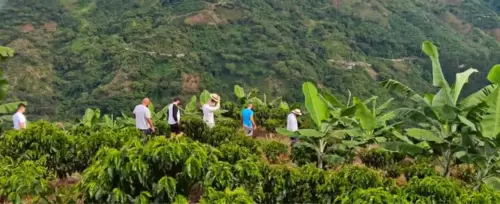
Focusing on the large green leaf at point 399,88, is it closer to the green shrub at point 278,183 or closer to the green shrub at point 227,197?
the green shrub at point 278,183

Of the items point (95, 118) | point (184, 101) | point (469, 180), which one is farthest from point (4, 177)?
point (184, 101)

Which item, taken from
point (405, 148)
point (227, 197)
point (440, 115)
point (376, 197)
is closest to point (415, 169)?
point (405, 148)

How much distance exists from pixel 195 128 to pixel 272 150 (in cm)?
216

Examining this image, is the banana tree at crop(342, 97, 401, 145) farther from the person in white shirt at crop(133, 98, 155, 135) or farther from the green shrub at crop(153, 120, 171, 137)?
the green shrub at crop(153, 120, 171, 137)

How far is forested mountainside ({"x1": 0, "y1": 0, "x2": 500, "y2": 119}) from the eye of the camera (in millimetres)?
58562

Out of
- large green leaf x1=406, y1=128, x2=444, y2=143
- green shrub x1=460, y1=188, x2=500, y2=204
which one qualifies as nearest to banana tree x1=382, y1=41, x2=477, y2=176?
large green leaf x1=406, y1=128, x2=444, y2=143

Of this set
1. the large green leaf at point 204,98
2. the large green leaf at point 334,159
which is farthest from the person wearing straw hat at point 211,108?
the large green leaf at point 334,159

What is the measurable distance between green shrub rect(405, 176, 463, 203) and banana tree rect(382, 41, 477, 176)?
169 cm

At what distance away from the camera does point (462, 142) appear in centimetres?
657

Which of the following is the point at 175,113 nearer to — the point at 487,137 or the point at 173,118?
the point at 173,118

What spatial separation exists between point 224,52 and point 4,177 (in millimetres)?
68082

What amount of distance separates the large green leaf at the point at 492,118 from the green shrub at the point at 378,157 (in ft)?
7.26

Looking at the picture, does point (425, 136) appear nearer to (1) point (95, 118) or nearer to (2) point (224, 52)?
(1) point (95, 118)

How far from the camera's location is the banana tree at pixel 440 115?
644cm
